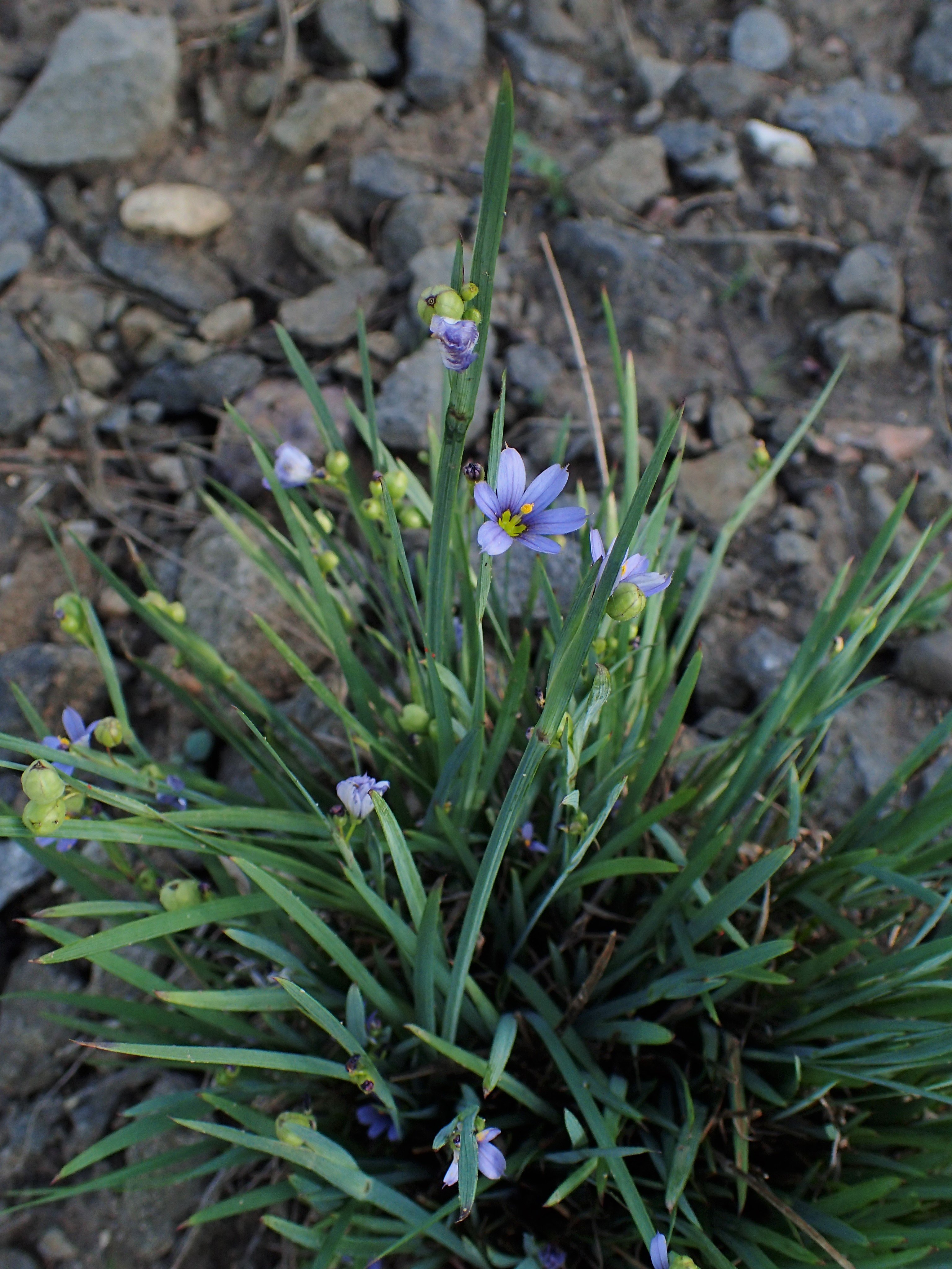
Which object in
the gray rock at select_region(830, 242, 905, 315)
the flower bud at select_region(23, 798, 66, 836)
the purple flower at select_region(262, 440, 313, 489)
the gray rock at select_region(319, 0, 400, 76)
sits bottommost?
the gray rock at select_region(830, 242, 905, 315)

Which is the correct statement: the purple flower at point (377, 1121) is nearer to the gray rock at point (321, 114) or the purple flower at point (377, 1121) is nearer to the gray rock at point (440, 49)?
the gray rock at point (321, 114)

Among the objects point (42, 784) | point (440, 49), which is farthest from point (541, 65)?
point (42, 784)

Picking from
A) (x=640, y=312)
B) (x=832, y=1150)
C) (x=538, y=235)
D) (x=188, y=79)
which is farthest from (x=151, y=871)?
(x=188, y=79)

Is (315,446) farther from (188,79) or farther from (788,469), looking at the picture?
(188,79)

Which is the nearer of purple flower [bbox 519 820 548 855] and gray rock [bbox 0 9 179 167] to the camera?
purple flower [bbox 519 820 548 855]

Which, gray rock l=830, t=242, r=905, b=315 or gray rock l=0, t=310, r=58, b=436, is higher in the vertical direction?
gray rock l=830, t=242, r=905, b=315

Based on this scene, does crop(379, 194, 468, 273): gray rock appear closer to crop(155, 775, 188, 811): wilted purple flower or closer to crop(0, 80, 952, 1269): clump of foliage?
crop(0, 80, 952, 1269): clump of foliage

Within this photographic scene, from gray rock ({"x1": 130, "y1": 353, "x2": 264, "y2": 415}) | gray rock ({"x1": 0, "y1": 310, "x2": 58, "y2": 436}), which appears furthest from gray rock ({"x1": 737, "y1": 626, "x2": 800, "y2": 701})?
gray rock ({"x1": 0, "y1": 310, "x2": 58, "y2": 436})

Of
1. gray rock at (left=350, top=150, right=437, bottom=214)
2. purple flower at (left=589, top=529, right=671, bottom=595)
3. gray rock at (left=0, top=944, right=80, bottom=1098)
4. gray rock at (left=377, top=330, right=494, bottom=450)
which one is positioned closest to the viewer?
purple flower at (left=589, top=529, right=671, bottom=595)
